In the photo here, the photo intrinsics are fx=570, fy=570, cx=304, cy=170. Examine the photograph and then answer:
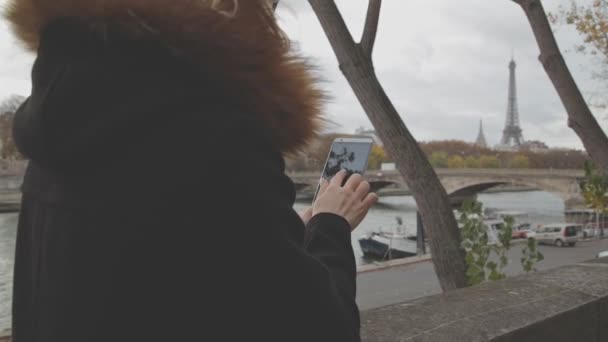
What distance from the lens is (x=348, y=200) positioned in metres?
1.01

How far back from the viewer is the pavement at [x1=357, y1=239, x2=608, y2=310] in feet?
33.6

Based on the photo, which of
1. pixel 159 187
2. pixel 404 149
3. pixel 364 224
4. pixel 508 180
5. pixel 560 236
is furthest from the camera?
pixel 508 180

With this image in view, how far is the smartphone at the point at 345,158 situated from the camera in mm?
1208

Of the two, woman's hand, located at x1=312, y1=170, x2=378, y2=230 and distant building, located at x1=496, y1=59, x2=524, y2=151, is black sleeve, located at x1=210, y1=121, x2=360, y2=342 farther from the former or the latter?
distant building, located at x1=496, y1=59, x2=524, y2=151

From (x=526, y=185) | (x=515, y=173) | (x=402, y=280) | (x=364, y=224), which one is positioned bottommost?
(x=364, y=224)

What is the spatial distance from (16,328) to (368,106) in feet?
10.1

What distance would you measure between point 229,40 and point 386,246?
2094 centimetres

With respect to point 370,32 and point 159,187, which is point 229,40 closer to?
point 159,187

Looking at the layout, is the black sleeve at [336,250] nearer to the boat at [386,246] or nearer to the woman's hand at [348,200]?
the woman's hand at [348,200]

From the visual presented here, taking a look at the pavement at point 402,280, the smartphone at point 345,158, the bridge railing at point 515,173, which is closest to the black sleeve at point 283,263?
the smartphone at point 345,158

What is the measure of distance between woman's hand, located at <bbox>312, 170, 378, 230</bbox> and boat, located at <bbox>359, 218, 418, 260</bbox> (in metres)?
20.1

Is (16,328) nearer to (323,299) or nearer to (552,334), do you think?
(323,299)

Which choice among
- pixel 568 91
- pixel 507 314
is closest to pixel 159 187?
→ pixel 507 314

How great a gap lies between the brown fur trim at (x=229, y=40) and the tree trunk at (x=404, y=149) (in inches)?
115
